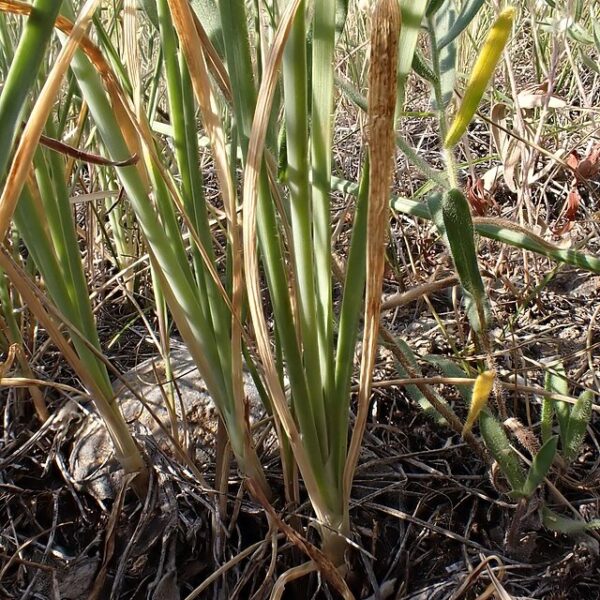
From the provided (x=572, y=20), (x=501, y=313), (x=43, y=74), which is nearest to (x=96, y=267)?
(x=43, y=74)

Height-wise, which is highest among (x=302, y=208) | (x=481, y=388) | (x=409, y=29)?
(x=409, y=29)

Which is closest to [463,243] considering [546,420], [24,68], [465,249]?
[465,249]

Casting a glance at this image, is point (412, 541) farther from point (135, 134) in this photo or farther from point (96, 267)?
point (96, 267)

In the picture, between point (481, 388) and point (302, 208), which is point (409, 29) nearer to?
point (302, 208)

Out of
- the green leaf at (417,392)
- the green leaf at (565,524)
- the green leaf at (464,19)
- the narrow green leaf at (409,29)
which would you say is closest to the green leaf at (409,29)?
the narrow green leaf at (409,29)

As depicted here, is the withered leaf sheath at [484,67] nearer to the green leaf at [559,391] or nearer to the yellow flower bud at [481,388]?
the yellow flower bud at [481,388]

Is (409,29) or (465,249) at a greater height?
(409,29)
